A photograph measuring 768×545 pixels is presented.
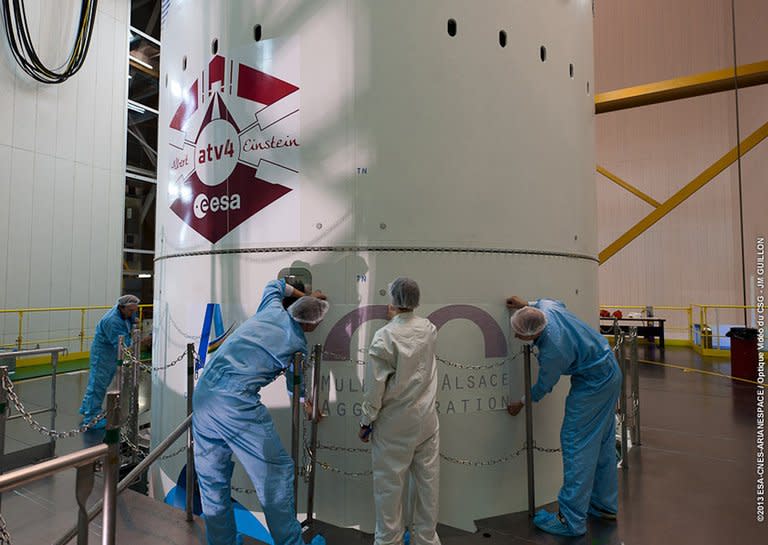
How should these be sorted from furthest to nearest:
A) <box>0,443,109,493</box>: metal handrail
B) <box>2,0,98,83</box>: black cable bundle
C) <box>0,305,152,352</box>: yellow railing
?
<box>2,0,98,83</box>: black cable bundle, <box>0,305,152,352</box>: yellow railing, <box>0,443,109,493</box>: metal handrail

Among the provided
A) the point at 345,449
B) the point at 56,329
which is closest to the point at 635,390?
the point at 345,449

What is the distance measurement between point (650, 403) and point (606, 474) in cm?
463

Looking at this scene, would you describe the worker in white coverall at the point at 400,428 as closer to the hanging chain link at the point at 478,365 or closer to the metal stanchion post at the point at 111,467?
the hanging chain link at the point at 478,365

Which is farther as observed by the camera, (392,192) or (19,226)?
(19,226)

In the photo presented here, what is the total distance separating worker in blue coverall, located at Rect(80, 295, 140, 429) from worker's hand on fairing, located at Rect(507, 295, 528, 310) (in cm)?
457

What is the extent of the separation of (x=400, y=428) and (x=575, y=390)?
1422 millimetres

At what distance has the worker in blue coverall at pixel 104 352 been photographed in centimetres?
587

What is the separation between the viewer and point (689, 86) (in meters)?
8.84

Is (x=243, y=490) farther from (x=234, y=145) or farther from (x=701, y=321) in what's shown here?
(x=701, y=321)

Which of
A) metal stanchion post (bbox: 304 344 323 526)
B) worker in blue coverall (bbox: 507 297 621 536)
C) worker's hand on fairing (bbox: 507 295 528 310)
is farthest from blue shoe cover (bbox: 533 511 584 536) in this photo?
metal stanchion post (bbox: 304 344 323 526)

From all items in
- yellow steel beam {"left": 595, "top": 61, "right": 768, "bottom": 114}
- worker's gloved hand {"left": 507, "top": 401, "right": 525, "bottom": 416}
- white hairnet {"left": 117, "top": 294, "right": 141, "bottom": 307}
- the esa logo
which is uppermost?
yellow steel beam {"left": 595, "top": 61, "right": 768, "bottom": 114}

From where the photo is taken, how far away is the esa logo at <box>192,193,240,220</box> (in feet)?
12.6

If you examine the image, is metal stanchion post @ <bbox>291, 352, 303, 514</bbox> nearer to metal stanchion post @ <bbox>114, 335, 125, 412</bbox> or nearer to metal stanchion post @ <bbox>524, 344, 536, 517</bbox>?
metal stanchion post @ <bbox>114, 335, 125, 412</bbox>

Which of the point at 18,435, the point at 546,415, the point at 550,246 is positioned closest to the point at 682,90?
the point at 550,246
